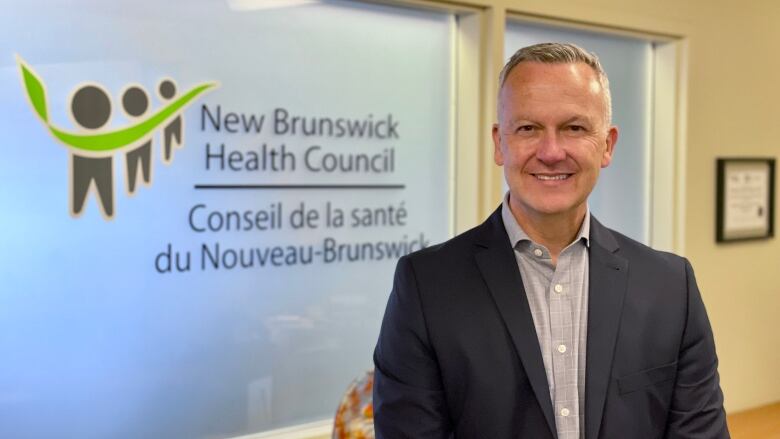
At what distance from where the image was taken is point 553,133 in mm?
1290

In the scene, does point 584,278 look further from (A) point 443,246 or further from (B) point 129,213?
(B) point 129,213

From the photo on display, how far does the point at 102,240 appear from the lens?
249 centimetres

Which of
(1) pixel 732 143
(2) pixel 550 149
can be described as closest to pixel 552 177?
(2) pixel 550 149

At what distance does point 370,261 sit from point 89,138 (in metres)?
1.07

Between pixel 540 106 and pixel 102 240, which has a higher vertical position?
pixel 540 106

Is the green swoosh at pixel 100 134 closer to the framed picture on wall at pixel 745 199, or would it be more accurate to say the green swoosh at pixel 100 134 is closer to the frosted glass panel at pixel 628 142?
the frosted glass panel at pixel 628 142

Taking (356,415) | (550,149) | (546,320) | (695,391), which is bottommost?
(356,415)

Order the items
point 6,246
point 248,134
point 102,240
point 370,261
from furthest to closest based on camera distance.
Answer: point 370,261, point 248,134, point 102,240, point 6,246

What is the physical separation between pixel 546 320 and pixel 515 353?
0.09 metres

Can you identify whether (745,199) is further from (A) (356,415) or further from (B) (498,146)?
(B) (498,146)

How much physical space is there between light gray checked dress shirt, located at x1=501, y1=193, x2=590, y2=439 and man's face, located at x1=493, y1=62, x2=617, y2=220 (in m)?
0.09

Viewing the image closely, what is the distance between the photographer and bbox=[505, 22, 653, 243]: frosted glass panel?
369 centimetres

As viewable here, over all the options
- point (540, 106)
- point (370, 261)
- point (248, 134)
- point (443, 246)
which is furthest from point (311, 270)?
point (540, 106)

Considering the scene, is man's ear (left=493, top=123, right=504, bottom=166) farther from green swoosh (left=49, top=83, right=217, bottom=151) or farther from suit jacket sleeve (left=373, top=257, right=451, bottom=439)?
green swoosh (left=49, top=83, right=217, bottom=151)
